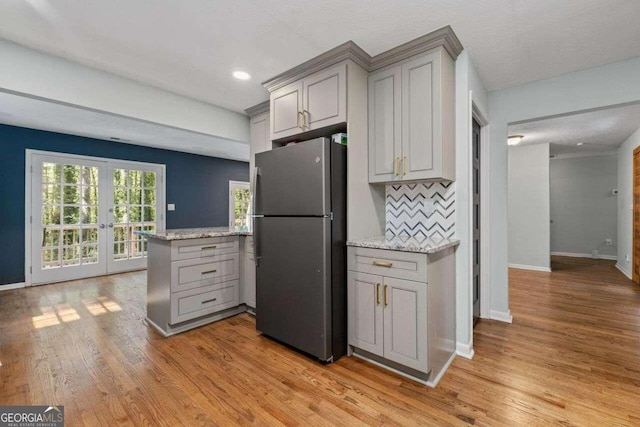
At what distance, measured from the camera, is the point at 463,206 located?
7.57 ft

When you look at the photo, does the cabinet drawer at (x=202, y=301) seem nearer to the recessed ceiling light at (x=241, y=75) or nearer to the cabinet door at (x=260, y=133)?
the cabinet door at (x=260, y=133)

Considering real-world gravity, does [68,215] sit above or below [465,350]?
above

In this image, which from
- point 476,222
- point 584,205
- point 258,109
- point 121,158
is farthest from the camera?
point 584,205

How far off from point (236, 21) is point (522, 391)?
3.01 m

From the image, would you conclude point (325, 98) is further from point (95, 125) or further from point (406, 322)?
point (95, 125)

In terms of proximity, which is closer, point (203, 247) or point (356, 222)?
point (356, 222)

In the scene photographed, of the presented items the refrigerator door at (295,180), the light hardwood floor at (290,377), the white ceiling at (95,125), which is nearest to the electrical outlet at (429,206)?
the refrigerator door at (295,180)

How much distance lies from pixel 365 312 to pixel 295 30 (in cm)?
208

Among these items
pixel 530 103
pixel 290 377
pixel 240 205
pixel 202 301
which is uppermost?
pixel 530 103

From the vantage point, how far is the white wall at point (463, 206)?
7.45ft

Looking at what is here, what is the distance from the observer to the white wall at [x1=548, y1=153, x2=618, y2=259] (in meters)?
6.33

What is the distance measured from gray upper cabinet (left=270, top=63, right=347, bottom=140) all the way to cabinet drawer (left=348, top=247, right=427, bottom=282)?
1046mm

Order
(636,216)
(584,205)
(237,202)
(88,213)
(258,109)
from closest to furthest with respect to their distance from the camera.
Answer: (258,109) → (636,216) → (88,213) → (584,205) → (237,202)

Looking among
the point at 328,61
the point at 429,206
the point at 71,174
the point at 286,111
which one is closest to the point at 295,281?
the point at 429,206
